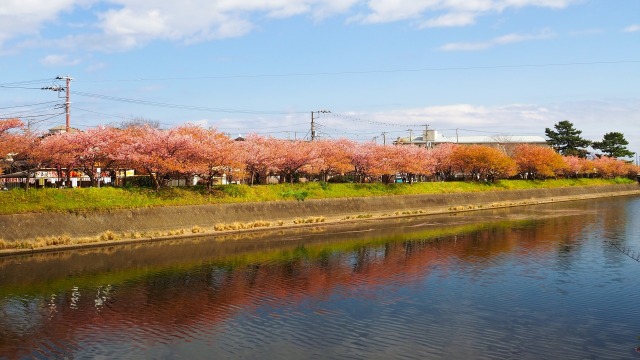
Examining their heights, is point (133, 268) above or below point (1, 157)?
below

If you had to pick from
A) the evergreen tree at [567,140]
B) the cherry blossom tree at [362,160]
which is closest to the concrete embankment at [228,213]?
the cherry blossom tree at [362,160]

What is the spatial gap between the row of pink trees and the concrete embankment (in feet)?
14.5

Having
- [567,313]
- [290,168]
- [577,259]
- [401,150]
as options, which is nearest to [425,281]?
[567,313]

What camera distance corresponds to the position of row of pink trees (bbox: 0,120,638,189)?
4278 centimetres

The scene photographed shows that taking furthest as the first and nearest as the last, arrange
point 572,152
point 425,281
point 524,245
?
point 572,152
point 524,245
point 425,281

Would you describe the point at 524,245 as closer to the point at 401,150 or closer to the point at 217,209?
the point at 217,209

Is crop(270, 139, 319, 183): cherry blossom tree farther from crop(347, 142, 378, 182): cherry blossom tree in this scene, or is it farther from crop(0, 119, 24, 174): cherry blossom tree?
crop(0, 119, 24, 174): cherry blossom tree

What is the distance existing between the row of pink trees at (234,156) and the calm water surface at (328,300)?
9.72m

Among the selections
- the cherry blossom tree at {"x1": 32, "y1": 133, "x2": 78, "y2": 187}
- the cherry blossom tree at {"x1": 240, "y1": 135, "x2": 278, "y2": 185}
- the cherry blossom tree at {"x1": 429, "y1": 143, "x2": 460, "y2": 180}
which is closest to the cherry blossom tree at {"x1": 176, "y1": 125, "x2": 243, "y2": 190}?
the cherry blossom tree at {"x1": 240, "y1": 135, "x2": 278, "y2": 185}

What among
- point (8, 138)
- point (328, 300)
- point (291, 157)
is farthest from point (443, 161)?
point (328, 300)

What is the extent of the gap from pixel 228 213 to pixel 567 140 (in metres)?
90.5

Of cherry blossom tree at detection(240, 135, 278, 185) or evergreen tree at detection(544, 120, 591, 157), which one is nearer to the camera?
cherry blossom tree at detection(240, 135, 278, 185)

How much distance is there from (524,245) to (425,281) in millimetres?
13897

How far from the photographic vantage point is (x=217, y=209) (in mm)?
43344
